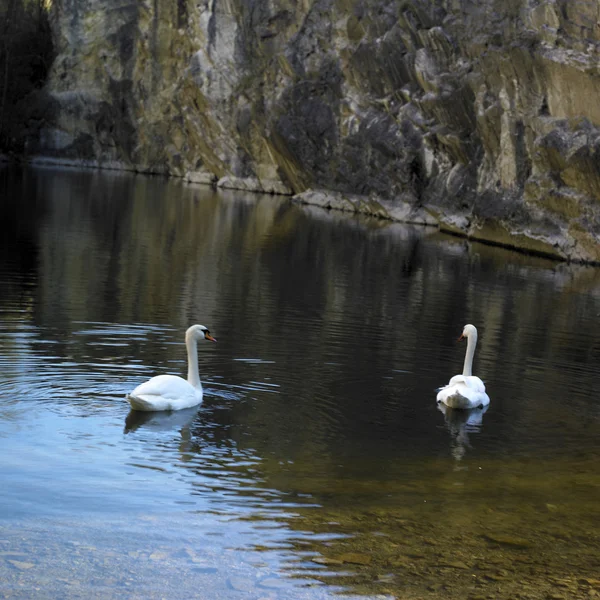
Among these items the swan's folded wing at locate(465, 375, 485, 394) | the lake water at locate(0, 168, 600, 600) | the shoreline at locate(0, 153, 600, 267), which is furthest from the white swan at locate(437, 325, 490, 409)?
the shoreline at locate(0, 153, 600, 267)

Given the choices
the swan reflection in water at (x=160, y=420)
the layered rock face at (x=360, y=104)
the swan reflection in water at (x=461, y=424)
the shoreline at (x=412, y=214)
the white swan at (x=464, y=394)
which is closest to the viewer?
the swan reflection in water at (x=160, y=420)

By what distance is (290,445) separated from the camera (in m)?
10.0

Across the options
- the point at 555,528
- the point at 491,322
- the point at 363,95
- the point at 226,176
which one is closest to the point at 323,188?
the point at 363,95

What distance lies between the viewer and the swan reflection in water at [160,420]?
10.4 meters

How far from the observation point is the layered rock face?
35.6m

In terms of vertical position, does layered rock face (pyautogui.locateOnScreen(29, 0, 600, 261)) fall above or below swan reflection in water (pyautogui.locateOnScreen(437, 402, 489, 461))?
above

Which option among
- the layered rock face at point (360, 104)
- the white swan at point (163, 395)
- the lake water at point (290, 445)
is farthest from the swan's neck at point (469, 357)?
the layered rock face at point (360, 104)

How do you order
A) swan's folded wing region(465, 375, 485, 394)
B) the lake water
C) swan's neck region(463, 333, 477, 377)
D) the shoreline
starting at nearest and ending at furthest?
1. the lake water
2. swan's folded wing region(465, 375, 485, 394)
3. swan's neck region(463, 333, 477, 377)
4. the shoreline

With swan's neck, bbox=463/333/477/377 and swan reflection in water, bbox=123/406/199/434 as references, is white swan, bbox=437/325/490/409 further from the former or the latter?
swan reflection in water, bbox=123/406/199/434

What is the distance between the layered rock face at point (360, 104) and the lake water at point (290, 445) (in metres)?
14.2

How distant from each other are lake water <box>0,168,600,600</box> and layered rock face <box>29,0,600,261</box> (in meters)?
14.2

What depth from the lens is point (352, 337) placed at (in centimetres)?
1638

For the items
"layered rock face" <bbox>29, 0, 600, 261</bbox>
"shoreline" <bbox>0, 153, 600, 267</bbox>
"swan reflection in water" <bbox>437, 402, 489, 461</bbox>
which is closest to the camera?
"swan reflection in water" <bbox>437, 402, 489, 461</bbox>

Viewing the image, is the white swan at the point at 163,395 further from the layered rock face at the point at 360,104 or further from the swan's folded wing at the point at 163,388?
the layered rock face at the point at 360,104
